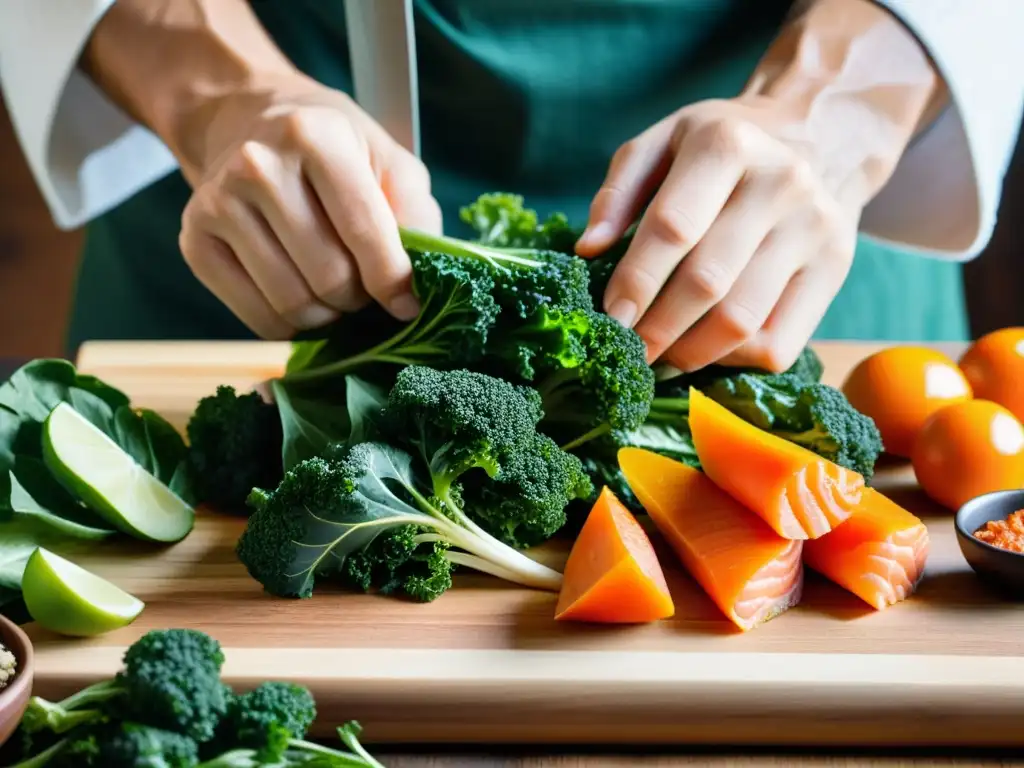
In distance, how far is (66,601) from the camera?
A: 1.29 m

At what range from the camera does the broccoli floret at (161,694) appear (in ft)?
3.40

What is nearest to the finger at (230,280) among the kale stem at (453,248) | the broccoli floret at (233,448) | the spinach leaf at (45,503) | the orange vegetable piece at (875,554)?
the broccoli floret at (233,448)

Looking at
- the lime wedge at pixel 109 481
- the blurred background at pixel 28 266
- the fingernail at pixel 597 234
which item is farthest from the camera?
the blurred background at pixel 28 266

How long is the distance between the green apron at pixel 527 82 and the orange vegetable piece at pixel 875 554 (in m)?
1.08

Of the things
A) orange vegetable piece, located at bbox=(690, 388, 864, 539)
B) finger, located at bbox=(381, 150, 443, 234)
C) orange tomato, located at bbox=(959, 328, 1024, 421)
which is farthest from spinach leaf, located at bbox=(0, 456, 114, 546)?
orange tomato, located at bbox=(959, 328, 1024, 421)

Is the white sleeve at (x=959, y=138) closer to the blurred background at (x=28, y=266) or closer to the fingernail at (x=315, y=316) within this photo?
the fingernail at (x=315, y=316)

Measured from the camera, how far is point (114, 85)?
2.02 m

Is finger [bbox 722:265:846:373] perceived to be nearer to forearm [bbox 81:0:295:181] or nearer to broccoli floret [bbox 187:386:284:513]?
broccoli floret [bbox 187:386:284:513]

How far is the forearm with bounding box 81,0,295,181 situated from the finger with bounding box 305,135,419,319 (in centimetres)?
29

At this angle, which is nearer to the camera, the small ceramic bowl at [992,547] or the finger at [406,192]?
the small ceramic bowl at [992,547]

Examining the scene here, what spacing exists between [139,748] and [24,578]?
15.8 inches

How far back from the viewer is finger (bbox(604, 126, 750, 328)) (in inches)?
58.7

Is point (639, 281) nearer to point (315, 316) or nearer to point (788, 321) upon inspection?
point (788, 321)

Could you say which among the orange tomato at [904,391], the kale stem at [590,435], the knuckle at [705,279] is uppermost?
the knuckle at [705,279]
